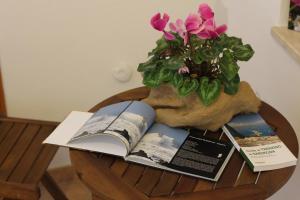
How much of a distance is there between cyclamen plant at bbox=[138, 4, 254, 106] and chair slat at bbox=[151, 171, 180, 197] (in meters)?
0.23

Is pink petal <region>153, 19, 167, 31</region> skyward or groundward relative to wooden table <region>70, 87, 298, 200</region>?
skyward

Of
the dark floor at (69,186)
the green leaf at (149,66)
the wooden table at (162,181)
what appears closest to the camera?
the wooden table at (162,181)

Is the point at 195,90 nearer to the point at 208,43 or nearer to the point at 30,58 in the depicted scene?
the point at 208,43

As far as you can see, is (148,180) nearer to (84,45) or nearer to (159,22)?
(159,22)

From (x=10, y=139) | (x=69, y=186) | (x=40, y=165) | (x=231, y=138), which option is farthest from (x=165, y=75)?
(x=69, y=186)

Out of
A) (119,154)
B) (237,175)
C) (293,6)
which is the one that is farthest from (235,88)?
(293,6)

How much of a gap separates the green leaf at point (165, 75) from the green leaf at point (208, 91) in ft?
0.29

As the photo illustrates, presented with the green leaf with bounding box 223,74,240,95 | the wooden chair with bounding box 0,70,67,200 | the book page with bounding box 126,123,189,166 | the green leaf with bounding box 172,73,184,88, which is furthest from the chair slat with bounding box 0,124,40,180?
the green leaf with bounding box 223,74,240,95

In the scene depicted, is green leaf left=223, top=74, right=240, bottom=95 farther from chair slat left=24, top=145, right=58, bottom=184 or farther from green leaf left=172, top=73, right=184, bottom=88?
chair slat left=24, top=145, right=58, bottom=184

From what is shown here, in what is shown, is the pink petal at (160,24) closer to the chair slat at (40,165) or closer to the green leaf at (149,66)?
the green leaf at (149,66)

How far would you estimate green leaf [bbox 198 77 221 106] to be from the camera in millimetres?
1096

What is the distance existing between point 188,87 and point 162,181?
27 centimetres

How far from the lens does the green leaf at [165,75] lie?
1127 mm

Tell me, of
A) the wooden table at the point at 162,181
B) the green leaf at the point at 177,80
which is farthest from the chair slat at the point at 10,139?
the green leaf at the point at 177,80
